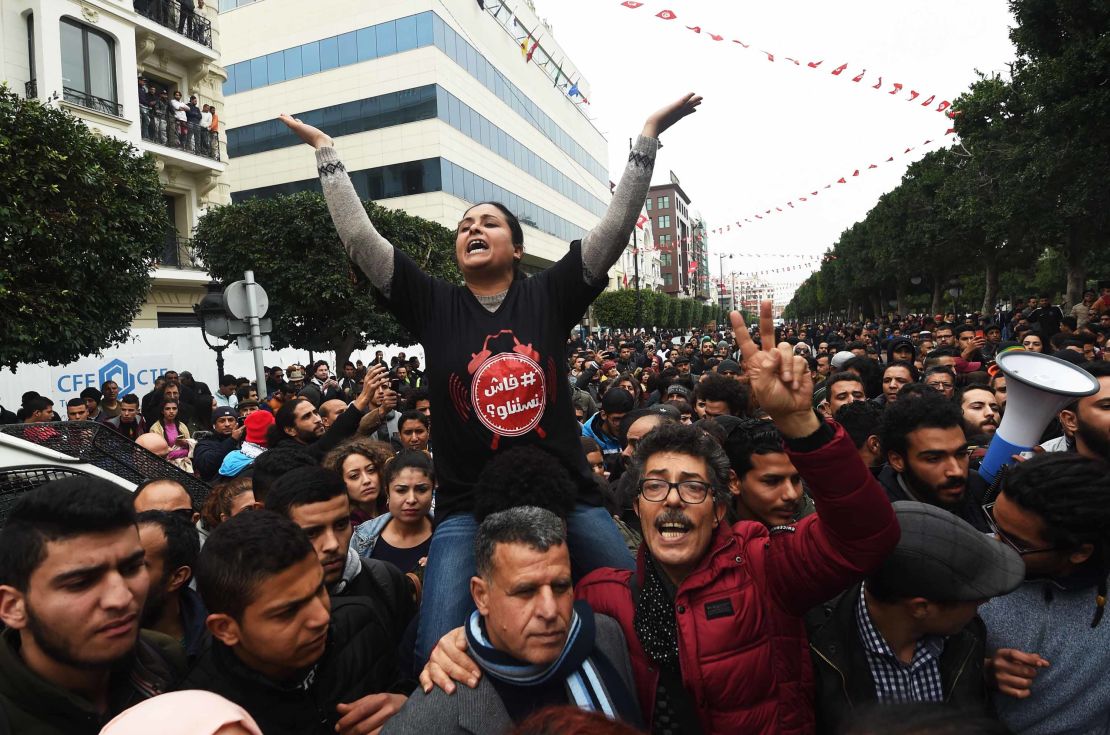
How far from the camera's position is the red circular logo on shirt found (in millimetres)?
2145

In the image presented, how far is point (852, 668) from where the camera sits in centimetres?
193

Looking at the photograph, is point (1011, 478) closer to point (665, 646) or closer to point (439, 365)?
point (665, 646)

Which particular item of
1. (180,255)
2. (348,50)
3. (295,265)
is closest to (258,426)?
(295,265)

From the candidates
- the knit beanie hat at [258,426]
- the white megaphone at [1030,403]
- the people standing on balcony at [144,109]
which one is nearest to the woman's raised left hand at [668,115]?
the white megaphone at [1030,403]

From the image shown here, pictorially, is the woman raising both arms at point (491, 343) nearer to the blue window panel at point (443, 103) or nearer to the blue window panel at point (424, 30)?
the blue window panel at point (443, 103)

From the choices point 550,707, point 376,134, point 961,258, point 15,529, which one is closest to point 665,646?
point 550,707

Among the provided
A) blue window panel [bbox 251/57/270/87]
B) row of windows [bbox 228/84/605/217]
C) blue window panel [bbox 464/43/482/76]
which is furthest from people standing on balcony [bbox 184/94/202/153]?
blue window panel [bbox 464/43/482/76]

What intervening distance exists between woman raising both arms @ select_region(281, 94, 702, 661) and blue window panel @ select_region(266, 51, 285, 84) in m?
33.3

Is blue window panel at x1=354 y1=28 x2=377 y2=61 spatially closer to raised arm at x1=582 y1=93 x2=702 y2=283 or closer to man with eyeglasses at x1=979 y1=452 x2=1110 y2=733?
raised arm at x1=582 y1=93 x2=702 y2=283

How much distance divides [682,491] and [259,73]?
35365mm

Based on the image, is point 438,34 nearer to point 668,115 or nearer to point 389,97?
point 389,97

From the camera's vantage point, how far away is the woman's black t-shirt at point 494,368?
2.15m

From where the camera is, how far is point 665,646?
183 cm

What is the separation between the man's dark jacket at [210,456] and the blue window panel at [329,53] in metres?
28.2
